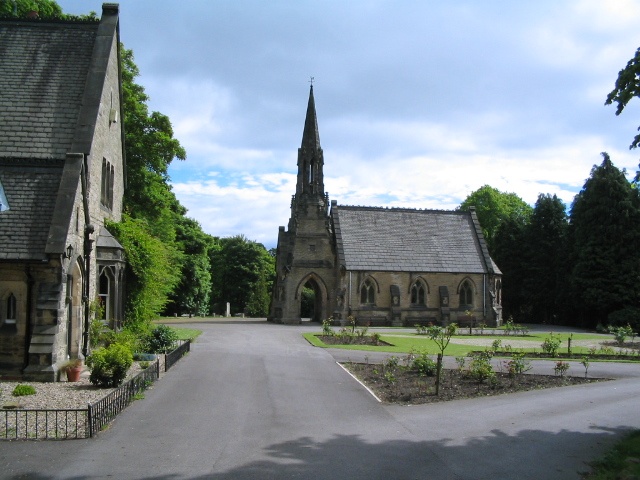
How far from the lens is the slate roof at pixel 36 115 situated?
17.5 m

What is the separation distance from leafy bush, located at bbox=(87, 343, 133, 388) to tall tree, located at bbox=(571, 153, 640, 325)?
4437 centimetres

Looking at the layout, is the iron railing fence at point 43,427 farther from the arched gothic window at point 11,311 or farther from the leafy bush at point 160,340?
the leafy bush at point 160,340

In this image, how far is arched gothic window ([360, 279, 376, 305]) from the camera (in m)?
49.8

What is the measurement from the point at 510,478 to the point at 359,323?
128 ft

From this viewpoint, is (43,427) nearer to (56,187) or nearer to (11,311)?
(11,311)

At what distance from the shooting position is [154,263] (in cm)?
2436

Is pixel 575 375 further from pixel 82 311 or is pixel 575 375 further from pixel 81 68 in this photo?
pixel 81 68

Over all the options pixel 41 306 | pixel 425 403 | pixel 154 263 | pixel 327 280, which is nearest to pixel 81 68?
pixel 154 263

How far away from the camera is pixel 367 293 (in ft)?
164

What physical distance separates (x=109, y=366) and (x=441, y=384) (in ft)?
31.7

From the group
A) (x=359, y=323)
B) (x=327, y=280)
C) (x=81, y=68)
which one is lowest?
(x=359, y=323)

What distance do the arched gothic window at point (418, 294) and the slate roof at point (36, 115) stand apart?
3464 centimetres

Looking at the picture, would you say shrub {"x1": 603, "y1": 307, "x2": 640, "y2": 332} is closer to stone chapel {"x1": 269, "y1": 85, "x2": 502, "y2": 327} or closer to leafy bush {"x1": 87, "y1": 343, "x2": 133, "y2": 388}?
stone chapel {"x1": 269, "y1": 85, "x2": 502, "y2": 327}

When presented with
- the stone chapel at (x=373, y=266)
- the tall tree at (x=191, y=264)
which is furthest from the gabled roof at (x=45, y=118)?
the tall tree at (x=191, y=264)
